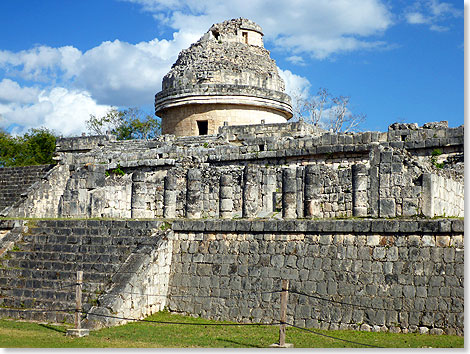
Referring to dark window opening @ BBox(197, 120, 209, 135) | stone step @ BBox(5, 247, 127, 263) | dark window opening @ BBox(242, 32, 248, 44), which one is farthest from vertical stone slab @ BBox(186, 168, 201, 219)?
dark window opening @ BBox(242, 32, 248, 44)

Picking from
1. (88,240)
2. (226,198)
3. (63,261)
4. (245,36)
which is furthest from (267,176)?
(245,36)

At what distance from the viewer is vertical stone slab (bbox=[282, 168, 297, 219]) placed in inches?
521

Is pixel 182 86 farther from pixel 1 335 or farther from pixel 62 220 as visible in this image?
pixel 1 335

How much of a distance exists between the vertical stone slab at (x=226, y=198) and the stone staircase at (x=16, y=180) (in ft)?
33.1

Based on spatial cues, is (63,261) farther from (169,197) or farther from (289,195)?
(289,195)

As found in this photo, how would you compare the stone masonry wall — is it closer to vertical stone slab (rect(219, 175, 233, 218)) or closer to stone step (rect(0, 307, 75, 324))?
vertical stone slab (rect(219, 175, 233, 218))

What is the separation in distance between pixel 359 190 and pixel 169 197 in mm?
4311

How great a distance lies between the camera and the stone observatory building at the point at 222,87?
974 inches

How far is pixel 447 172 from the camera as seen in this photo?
14078 mm

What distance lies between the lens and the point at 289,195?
1330cm

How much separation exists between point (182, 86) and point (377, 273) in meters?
15.2

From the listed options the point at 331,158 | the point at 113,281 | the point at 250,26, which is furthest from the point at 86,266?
the point at 250,26

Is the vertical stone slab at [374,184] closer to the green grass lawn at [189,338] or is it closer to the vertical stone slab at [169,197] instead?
the green grass lawn at [189,338]

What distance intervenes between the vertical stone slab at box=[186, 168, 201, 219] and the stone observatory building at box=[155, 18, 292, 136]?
389 inches
